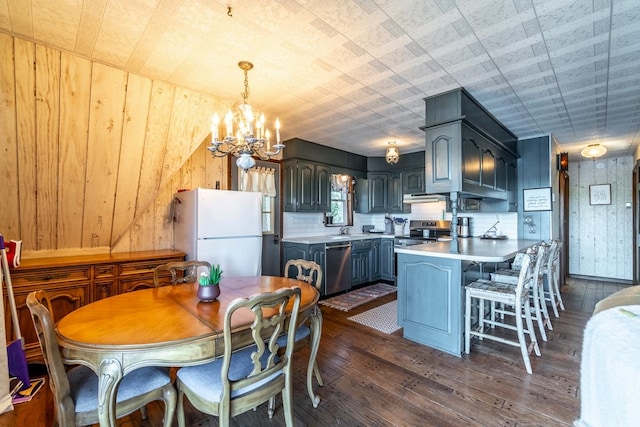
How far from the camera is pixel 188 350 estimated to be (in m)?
1.34

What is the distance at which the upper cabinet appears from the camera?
9.43 ft

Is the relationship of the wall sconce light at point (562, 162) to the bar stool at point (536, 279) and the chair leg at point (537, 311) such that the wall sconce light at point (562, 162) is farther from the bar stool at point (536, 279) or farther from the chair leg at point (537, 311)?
the chair leg at point (537, 311)

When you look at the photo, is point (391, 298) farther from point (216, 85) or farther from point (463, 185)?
point (216, 85)

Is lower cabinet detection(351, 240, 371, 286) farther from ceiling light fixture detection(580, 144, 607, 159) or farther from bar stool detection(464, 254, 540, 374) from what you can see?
ceiling light fixture detection(580, 144, 607, 159)

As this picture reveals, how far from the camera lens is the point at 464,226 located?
5.09 meters

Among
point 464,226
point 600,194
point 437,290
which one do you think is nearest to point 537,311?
point 437,290

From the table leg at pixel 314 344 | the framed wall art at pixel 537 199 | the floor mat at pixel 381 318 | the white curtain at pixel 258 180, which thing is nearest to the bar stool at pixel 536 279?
the floor mat at pixel 381 318

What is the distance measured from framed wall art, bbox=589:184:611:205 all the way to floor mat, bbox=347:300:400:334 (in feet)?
A: 16.6

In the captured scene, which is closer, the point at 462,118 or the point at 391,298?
the point at 462,118

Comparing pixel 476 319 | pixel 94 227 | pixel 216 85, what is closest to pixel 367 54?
pixel 216 85

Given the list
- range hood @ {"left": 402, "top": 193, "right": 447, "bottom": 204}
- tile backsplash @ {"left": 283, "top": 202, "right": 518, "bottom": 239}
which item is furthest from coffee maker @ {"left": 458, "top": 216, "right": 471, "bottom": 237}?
range hood @ {"left": 402, "top": 193, "right": 447, "bottom": 204}

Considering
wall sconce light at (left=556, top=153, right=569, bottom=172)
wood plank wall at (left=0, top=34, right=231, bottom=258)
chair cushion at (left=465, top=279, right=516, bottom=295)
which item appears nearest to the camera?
wood plank wall at (left=0, top=34, right=231, bottom=258)

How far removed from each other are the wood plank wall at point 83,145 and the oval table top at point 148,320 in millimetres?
1416

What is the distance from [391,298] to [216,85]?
3.71 metres
